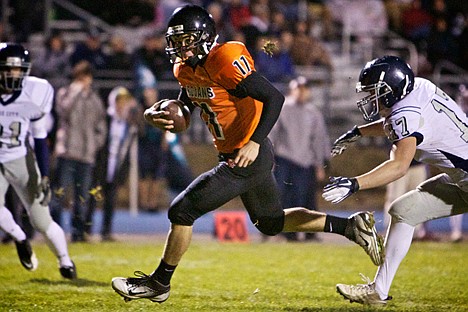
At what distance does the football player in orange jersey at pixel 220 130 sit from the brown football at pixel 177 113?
0.04m

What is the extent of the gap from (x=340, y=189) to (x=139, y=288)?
A: 1332mm

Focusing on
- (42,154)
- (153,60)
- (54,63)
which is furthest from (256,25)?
(42,154)

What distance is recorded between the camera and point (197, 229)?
1053cm

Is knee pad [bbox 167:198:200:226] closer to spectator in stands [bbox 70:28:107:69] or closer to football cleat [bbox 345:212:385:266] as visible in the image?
football cleat [bbox 345:212:385:266]

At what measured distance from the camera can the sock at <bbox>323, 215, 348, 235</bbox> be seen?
209 inches

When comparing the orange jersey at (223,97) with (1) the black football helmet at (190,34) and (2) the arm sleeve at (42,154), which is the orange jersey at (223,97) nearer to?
(1) the black football helmet at (190,34)

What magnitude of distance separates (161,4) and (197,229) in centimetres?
415

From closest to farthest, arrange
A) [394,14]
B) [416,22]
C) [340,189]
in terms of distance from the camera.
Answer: [340,189] < [416,22] < [394,14]

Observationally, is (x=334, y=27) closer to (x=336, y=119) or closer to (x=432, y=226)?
(x=336, y=119)

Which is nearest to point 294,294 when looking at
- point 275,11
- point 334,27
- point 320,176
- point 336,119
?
point 320,176

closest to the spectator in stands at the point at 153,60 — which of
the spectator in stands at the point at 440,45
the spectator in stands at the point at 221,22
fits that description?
the spectator in stands at the point at 221,22

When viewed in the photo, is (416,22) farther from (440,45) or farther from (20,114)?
(20,114)

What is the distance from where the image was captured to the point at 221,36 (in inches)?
450

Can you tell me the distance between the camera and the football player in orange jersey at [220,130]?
15.9ft
